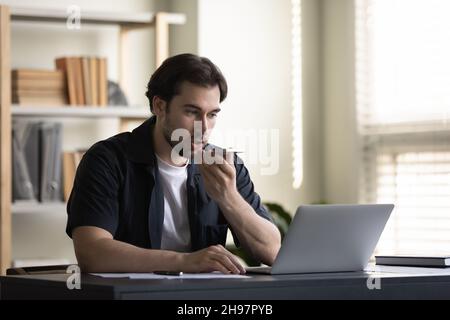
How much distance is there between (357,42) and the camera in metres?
4.03

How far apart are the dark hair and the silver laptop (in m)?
0.62

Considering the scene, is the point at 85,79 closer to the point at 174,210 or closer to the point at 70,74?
the point at 70,74

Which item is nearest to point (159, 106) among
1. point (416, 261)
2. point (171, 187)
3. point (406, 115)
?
point (171, 187)

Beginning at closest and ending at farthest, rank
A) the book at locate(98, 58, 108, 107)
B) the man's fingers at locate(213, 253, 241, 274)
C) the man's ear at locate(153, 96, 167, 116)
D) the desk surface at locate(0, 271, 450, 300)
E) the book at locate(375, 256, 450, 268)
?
the desk surface at locate(0, 271, 450, 300), the man's fingers at locate(213, 253, 241, 274), the book at locate(375, 256, 450, 268), the man's ear at locate(153, 96, 167, 116), the book at locate(98, 58, 108, 107)

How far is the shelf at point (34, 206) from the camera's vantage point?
347 centimetres

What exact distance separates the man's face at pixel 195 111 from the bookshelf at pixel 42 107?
117 cm

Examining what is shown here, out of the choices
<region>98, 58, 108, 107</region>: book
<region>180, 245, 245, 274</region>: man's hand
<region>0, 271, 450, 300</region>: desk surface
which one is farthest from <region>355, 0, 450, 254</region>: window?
<region>180, 245, 245, 274</region>: man's hand

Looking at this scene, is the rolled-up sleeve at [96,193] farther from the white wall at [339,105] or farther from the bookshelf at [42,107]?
the white wall at [339,105]

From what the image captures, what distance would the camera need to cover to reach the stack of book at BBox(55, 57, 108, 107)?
3592mm

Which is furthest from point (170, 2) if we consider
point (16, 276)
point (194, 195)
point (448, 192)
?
point (16, 276)

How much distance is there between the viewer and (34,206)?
3.51 m

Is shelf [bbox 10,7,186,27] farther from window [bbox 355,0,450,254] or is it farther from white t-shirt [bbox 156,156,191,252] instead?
white t-shirt [bbox 156,156,191,252]

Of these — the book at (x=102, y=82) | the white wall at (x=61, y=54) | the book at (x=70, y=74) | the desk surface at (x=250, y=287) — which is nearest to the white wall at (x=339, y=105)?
the white wall at (x=61, y=54)
